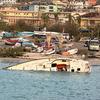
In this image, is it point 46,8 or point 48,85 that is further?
point 46,8

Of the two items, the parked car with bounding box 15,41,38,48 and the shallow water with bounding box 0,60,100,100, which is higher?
the shallow water with bounding box 0,60,100,100

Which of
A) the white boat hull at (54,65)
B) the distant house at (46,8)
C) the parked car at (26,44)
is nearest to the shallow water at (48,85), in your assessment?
the white boat hull at (54,65)

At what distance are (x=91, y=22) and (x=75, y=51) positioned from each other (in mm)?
35072

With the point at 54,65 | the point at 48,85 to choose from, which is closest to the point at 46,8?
the point at 54,65

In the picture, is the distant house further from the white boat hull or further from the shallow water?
the shallow water

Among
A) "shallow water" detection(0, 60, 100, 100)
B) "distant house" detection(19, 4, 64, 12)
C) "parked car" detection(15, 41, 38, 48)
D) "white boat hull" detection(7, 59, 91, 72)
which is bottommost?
"distant house" detection(19, 4, 64, 12)

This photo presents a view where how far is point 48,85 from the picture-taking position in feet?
93.6

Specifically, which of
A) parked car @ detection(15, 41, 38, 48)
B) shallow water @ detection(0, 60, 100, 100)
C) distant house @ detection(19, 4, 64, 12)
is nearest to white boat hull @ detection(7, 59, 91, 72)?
shallow water @ detection(0, 60, 100, 100)

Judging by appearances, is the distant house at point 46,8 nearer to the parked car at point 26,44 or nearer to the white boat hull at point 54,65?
the parked car at point 26,44

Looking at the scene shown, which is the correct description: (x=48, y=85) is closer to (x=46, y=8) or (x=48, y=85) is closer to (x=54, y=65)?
(x=54, y=65)

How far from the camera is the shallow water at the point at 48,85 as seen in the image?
24.1 metres

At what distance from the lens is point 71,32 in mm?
77188

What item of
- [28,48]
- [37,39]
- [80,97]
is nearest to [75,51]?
[28,48]

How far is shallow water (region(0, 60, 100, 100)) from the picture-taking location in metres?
24.1
